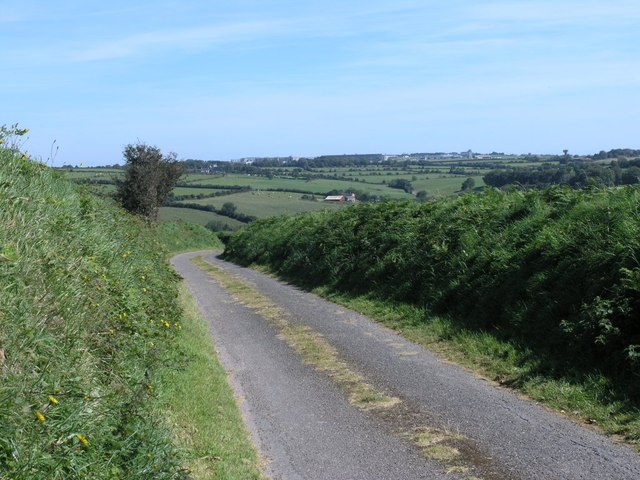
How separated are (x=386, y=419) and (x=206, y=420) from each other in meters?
1.81

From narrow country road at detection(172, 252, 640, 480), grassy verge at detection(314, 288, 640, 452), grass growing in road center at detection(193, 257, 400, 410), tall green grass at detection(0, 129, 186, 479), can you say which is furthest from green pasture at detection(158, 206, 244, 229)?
tall green grass at detection(0, 129, 186, 479)

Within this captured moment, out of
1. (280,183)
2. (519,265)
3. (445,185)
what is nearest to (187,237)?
(445,185)

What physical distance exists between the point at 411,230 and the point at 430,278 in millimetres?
3282

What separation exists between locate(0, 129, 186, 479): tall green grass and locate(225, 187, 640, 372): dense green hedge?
4.80 meters

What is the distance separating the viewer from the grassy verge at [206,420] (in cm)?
608

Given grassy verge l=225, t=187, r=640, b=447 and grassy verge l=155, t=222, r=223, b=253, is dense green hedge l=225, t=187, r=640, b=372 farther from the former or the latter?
grassy verge l=155, t=222, r=223, b=253

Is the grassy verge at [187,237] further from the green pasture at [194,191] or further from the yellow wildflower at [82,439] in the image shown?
the yellow wildflower at [82,439]

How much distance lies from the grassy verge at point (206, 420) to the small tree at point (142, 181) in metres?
29.6

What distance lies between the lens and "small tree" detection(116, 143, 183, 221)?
128 feet

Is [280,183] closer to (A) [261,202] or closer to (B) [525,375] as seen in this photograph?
(A) [261,202]

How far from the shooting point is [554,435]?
22.1 feet

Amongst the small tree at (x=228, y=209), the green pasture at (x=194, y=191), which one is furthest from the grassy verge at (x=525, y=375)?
the green pasture at (x=194, y=191)

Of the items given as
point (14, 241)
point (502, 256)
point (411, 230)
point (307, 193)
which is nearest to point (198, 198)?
point (307, 193)

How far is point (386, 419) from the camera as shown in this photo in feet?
24.5
